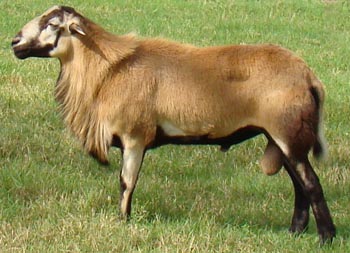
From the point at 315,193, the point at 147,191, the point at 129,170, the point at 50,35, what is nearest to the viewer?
the point at 315,193

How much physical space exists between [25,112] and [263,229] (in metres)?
3.95

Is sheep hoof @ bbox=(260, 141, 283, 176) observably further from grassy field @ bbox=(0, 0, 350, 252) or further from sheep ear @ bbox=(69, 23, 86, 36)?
sheep ear @ bbox=(69, 23, 86, 36)

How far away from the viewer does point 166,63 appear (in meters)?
7.70

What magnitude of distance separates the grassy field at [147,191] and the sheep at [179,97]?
381 millimetres

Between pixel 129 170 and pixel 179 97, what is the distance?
0.68 m

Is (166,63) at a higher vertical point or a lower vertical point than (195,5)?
higher

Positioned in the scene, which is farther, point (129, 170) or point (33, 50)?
point (33, 50)

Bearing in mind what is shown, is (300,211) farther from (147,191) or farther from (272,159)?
(147,191)

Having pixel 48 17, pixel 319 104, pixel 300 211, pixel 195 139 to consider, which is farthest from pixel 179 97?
pixel 300 211

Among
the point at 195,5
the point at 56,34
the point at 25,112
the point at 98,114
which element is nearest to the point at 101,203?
the point at 98,114

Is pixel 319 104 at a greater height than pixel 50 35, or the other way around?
pixel 50 35

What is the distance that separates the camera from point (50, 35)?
7750 mm

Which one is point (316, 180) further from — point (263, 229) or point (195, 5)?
point (195, 5)

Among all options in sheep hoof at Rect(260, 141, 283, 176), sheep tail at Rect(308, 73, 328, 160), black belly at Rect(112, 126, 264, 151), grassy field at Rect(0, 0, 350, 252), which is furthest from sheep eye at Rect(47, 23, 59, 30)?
sheep tail at Rect(308, 73, 328, 160)
